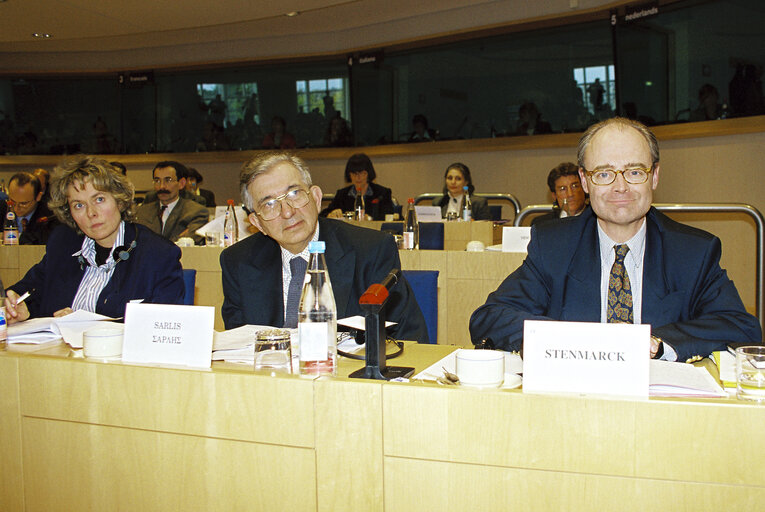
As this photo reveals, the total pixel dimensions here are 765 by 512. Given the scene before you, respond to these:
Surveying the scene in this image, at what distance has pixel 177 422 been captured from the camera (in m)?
1.20

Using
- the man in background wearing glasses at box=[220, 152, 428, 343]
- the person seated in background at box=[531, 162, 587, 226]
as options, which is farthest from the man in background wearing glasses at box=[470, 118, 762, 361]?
the person seated in background at box=[531, 162, 587, 226]

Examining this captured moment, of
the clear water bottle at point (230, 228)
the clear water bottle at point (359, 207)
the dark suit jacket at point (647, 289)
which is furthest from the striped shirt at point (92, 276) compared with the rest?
the clear water bottle at point (359, 207)

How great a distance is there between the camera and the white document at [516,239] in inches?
147

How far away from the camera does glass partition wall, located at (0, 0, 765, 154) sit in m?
5.82

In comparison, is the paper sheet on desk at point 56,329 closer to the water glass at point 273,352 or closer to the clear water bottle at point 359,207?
the water glass at point 273,352

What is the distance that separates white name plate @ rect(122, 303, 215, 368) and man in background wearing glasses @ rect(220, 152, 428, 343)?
2.40 ft

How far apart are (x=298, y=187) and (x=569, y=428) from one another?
1.26 meters

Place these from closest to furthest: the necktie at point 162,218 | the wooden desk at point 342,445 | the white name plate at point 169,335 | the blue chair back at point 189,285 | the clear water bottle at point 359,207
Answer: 1. the wooden desk at point 342,445
2. the white name plate at point 169,335
3. the blue chair back at point 189,285
4. the necktie at point 162,218
5. the clear water bottle at point 359,207

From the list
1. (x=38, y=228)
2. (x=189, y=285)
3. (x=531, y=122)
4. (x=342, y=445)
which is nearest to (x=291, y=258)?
(x=189, y=285)

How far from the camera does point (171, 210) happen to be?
5.26m

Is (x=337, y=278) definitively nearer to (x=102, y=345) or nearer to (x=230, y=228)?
(x=102, y=345)

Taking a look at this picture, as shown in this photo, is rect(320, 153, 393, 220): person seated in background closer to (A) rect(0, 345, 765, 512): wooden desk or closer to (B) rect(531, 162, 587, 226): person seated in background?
(B) rect(531, 162, 587, 226): person seated in background

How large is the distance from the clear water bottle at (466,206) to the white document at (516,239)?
7.30 feet

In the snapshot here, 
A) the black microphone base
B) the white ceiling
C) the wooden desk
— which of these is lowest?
the wooden desk
